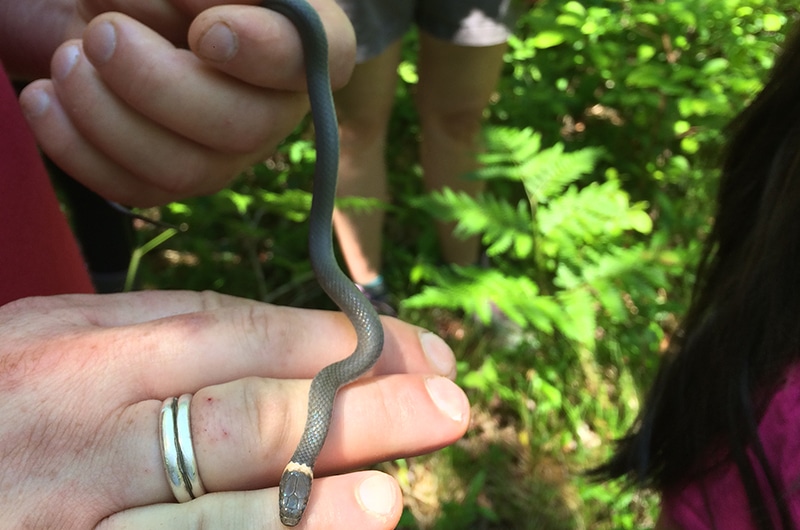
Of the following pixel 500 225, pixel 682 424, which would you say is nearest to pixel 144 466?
pixel 682 424

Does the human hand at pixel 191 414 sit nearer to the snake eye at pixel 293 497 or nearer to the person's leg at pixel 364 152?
the snake eye at pixel 293 497

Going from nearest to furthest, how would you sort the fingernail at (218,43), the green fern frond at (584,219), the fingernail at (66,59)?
1. the fingernail at (218,43)
2. the fingernail at (66,59)
3. the green fern frond at (584,219)

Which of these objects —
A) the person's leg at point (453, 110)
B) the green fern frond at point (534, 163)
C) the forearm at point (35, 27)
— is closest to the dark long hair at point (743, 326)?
the green fern frond at point (534, 163)

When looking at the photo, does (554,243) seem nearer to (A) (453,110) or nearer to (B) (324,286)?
(A) (453,110)

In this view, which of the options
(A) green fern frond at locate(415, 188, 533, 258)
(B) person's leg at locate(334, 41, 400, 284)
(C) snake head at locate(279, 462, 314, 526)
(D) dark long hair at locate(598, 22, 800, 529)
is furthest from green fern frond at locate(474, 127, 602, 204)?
(C) snake head at locate(279, 462, 314, 526)

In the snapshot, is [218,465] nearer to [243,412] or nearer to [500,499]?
[243,412]

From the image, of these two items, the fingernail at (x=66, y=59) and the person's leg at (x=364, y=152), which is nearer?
the fingernail at (x=66, y=59)

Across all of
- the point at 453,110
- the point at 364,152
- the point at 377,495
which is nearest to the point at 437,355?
the point at 377,495
